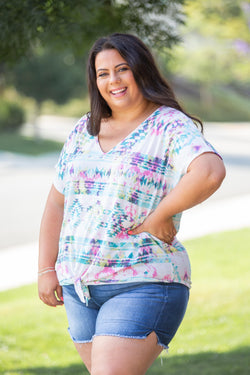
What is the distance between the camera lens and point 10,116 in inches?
1080

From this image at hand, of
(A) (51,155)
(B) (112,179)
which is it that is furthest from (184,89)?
(B) (112,179)

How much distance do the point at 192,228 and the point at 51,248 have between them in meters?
8.17

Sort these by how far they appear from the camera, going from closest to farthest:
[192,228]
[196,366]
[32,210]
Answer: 1. [196,366]
2. [192,228]
3. [32,210]

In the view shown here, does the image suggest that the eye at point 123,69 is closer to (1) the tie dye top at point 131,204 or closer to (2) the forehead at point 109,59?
(2) the forehead at point 109,59

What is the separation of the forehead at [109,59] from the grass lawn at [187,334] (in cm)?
165

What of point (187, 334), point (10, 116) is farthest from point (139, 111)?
point (10, 116)

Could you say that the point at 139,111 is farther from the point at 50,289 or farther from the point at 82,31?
the point at 82,31

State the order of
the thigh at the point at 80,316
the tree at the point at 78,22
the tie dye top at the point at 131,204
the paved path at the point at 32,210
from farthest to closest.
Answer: the paved path at the point at 32,210 < the tree at the point at 78,22 < the thigh at the point at 80,316 < the tie dye top at the point at 131,204

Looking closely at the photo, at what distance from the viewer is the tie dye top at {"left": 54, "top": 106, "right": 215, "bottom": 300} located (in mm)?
1965

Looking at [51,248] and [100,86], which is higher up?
[100,86]

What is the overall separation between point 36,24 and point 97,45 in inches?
29.8

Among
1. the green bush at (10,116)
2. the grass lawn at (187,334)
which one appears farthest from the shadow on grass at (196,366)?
the green bush at (10,116)

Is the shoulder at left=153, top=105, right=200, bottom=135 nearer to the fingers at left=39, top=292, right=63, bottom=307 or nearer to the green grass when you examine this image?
the fingers at left=39, top=292, right=63, bottom=307

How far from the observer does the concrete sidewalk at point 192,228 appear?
774 cm
